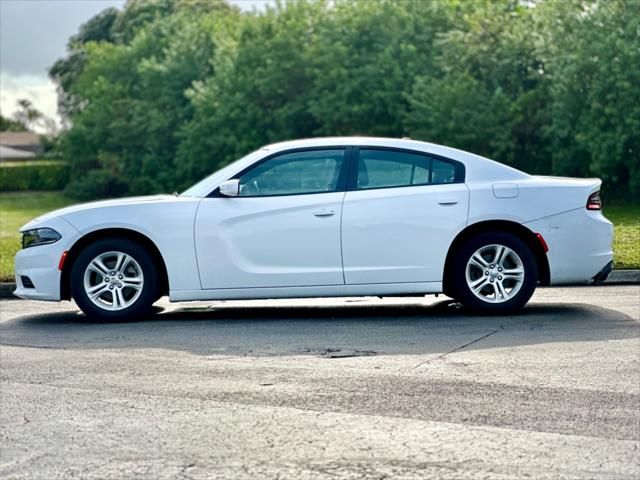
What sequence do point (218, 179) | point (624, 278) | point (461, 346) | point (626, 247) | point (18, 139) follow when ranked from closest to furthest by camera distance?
1. point (461, 346)
2. point (218, 179)
3. point (624, 278)
4. point (626, 247)
5. point (18, 139)

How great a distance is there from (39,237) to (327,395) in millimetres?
4600

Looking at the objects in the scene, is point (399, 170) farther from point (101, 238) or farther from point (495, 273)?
point (101, 238)

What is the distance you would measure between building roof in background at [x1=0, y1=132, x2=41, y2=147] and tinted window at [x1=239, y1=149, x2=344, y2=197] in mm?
138801

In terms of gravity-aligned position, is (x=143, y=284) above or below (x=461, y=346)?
above

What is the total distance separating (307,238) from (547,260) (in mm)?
2110

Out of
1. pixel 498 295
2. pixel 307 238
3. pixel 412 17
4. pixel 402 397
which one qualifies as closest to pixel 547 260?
pixel 498 295

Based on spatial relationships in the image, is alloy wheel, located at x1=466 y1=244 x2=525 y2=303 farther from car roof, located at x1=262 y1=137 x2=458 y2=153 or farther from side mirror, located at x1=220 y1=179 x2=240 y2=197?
side mirror, located at x1=220 y1=179 x2=240 y2=197

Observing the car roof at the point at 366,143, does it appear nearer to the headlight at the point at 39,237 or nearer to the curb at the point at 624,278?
the headlight at the point at 39,237

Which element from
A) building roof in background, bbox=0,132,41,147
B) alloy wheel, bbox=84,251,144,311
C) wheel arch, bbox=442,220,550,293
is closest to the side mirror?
alloy wheel, bbox=84,251,144,311

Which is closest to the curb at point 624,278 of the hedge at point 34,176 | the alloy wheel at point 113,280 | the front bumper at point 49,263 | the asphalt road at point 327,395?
the asphalt road at point 327,395

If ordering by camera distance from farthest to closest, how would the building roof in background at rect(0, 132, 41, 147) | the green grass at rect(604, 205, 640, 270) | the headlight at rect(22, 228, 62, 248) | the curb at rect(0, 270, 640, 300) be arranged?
the building roof in background at rect(0, 132, 41, 147)
the green grass at rect(604, 205, 640, 270)
the curb at rect(0, 270, 640, 300)
the headlight at rect(22, 228, 62, 248)

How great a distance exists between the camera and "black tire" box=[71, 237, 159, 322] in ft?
35.5

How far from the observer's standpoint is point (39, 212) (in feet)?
190

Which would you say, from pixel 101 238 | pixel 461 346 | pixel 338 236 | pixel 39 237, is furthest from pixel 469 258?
pixel 39 237
